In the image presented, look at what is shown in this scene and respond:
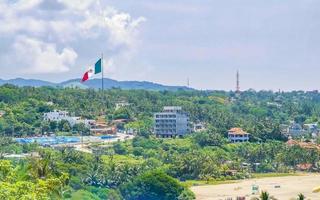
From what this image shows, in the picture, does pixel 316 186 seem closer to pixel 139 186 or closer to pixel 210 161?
pixel 210 161

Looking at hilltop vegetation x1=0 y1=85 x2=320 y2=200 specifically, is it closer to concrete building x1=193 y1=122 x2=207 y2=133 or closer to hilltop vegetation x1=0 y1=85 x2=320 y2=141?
hilltop vegetation x1=0 y1=85 x2=320 y2=141

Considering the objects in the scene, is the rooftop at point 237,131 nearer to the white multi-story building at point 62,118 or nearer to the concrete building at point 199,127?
the concrete building at point 199,127

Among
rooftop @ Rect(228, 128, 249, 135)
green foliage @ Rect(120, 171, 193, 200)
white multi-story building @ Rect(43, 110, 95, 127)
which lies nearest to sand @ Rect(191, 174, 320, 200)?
green foliage @ Rect(120, 171, 193, 200)

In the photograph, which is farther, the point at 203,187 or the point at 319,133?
the point at 319,133

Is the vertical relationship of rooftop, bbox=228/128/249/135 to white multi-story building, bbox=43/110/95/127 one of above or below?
below

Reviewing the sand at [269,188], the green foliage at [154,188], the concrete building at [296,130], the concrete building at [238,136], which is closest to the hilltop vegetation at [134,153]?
the green foliage at [154,188]

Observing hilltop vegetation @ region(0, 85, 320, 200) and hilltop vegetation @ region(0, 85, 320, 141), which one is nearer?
hilltop vegetation @ region(0, 85, 320, 200)

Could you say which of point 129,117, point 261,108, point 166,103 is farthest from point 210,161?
point 261,108
